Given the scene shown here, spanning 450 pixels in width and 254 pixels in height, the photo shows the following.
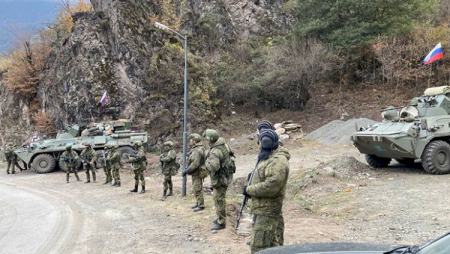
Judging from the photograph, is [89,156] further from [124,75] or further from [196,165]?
[124,75]

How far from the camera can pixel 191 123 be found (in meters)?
24.6

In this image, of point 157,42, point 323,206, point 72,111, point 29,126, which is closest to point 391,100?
point 157,42

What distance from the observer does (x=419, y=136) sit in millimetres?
10289

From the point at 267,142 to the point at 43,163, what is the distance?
634 inches

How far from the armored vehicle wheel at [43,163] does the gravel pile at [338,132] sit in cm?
1376

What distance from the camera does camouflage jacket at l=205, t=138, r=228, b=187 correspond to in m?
6.80

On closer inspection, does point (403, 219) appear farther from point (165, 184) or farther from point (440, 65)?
point (440, 65)

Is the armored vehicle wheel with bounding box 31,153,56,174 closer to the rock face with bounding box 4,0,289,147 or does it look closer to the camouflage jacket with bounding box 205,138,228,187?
the rock face with bounding box 4,0,289,147

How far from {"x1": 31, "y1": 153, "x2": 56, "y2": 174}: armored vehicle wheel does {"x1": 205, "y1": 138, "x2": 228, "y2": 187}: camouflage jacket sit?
13.4 metres

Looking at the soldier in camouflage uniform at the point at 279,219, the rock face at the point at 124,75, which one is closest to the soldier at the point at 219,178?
the soldier in camouflage uniform at the point at 279,219

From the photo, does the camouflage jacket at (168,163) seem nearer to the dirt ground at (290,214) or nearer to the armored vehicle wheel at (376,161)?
the dirt ground at (290,214)

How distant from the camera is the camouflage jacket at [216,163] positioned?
6.80 m

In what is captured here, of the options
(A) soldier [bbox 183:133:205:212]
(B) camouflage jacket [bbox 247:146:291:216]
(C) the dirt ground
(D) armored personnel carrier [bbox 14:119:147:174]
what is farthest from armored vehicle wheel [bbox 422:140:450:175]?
(D) armored personnel carrier [bbox 14:119:147:174]

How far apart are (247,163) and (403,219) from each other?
9.45 metres
